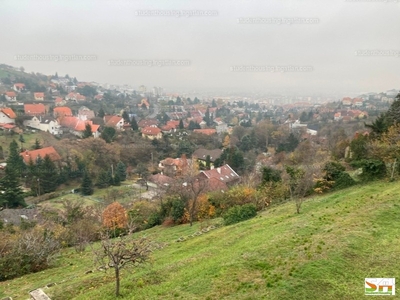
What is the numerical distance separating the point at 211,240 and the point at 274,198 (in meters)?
8.21

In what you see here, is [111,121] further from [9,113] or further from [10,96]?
[10,96]

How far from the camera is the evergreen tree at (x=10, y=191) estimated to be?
106ft

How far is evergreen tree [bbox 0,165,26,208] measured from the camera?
32.3 metres

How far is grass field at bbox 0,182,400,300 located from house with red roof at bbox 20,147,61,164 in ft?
110

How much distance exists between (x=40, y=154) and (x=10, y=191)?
474 inches

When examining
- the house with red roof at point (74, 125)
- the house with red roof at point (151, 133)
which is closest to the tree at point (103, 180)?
the house with red roof at point (74, 125)

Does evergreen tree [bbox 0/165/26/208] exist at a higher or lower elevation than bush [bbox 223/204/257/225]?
lower

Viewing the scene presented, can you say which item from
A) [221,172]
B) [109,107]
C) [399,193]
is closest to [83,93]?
[109,107]

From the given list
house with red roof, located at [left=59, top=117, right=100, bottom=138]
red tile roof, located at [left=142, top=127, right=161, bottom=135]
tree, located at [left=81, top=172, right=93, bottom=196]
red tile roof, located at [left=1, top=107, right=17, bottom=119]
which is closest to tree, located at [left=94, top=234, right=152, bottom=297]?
tree, located at [left=81, top=172, right=93, bottom=196]

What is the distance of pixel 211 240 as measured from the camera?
500 inches

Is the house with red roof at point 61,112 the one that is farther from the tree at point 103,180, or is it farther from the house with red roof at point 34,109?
the tree at point 103,180

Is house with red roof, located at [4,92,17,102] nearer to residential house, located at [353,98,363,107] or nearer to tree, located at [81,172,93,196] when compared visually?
tree, located at [81,172,93,196]

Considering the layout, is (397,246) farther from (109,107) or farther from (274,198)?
(109,107)

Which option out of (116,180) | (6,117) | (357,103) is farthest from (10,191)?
(357,103)
